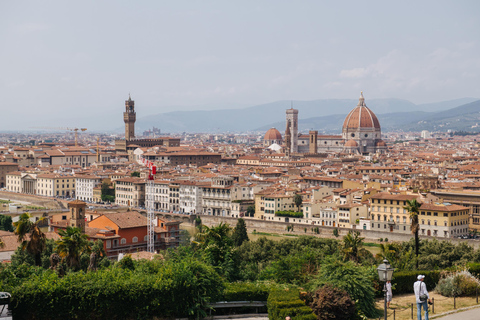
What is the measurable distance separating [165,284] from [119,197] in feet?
173

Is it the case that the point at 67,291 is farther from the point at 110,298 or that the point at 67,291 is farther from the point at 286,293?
the point at 286,293

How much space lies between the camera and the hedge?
1147cm

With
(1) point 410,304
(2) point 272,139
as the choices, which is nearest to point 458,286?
(1) point 410,304

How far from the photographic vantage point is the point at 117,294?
12.3m

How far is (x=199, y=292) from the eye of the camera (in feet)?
41.9

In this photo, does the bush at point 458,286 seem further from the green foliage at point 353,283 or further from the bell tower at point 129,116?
the bell tower at point 129,116

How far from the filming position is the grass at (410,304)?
1289 cm

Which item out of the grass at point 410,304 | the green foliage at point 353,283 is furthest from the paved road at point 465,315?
the green foliage at point 353,283

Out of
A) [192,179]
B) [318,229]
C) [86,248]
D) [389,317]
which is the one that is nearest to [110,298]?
[389,317]

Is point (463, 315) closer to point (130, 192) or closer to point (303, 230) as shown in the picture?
point (303, 230)

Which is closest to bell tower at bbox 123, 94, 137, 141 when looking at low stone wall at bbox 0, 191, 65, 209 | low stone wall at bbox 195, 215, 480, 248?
low stone wall at bbox 0, 191, 65, 209

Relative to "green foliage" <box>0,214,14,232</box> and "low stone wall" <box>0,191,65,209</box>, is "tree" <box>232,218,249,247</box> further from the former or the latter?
"low stone wall" <box>0,191,65,209</box>

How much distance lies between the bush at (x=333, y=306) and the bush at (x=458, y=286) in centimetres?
330

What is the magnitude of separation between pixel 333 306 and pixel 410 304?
258 cm
